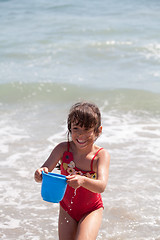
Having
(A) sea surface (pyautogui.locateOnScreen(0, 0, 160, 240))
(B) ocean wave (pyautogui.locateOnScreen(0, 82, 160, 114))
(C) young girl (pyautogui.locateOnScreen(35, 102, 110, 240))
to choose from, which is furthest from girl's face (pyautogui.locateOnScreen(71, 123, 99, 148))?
Answer: (B) ocean wave (pyautogui.locateOnScreen(0, 82, 160, 114))

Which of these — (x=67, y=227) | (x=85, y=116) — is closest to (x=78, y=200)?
(x=67, y=227)

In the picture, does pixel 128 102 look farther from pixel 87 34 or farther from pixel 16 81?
pixel 87 34

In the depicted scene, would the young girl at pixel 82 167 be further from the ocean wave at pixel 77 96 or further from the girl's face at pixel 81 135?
the ocean wave at pixel 77 96

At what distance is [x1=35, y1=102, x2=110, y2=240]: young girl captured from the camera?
265cm

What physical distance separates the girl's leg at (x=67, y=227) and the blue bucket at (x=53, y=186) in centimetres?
39

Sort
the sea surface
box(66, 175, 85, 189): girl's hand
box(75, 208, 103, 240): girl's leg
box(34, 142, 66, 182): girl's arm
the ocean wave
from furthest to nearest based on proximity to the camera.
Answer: the ocean wave
the sea surface
box(34, 142, 66, 182): girl's arm
box(75, 208, 103, 240): girl's leg
box(66, 175, 85, 189): girl's hand

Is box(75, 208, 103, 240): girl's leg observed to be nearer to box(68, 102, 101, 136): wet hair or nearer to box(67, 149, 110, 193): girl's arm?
box(67, 149, 110, 193): girl's arm

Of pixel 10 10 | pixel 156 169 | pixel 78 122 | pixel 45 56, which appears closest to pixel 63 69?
pixel 45 56

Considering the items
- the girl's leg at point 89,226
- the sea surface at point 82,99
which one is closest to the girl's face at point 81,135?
the girl's leg at point 89,226

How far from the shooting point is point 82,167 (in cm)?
274

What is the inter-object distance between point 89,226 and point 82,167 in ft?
1.30

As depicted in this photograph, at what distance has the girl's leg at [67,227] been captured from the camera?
8.86 feet

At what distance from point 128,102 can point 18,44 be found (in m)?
5.84

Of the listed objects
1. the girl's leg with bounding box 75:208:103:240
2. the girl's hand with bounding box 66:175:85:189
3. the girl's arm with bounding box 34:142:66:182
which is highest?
the girl's hand with bounding box 66:175:85:189
